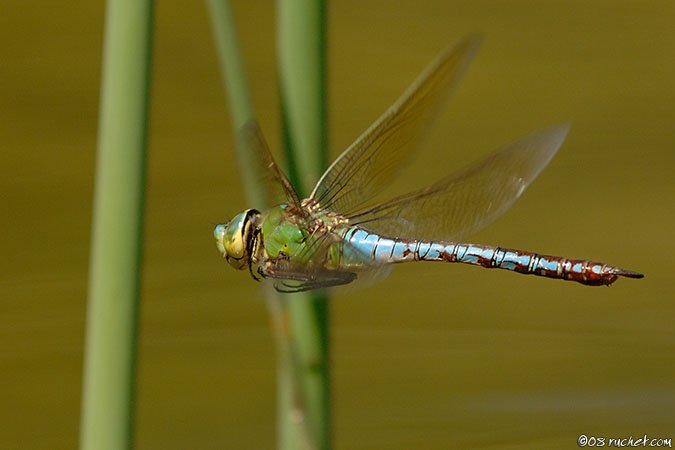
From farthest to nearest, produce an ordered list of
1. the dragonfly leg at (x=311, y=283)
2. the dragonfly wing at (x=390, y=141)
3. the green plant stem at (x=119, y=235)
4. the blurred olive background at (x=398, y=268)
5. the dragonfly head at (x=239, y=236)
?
the blurred olive background at (x=398, y=268) → the dragonfly head at (x=239, y=236) → the dragonfly wing at (x=390, y=141) → the dragonfly leg at (x=311, y=283) → the green plant stem at (x=119, y=235)

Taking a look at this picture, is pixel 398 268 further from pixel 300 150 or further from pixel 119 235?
pixel 119 235

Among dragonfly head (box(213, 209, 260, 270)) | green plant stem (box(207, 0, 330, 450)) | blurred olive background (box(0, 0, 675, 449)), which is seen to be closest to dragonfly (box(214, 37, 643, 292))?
dragonfly head (box(213, 209, 260, 270))

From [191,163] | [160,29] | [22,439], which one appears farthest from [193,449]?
[160,29]

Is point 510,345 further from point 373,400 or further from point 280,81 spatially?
point 280,81

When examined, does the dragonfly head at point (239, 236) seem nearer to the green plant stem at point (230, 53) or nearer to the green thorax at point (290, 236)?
the green thorax at point (290, 236)

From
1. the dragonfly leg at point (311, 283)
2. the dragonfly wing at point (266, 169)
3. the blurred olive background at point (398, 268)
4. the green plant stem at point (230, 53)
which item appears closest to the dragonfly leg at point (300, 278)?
the dragonfly leg at point (311, 283)

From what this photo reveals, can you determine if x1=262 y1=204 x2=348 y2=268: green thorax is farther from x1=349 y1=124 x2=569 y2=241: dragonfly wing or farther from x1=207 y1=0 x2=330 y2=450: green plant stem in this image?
x1=207 y1=0 x2=330 y2=450: green plant stem

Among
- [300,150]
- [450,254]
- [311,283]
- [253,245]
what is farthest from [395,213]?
[300,150]
